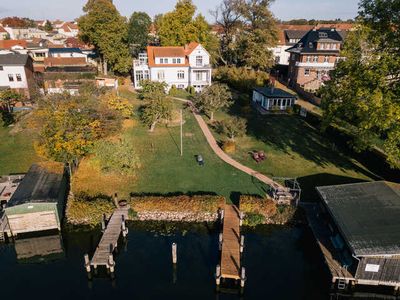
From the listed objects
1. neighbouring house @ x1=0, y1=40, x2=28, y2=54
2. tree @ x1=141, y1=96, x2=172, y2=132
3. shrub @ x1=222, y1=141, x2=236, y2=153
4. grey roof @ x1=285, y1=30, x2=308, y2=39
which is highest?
grey roof @ x1=285, y1=30, x2=308, y2=39

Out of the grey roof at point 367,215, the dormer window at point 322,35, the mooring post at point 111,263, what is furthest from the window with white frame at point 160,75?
the mooring post at point 111,263

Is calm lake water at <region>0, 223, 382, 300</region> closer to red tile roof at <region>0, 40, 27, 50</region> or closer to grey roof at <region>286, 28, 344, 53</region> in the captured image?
grey roof at <region>286, 28, 344, 53</region>

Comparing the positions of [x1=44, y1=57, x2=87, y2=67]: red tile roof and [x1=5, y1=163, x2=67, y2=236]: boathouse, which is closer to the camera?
[x1=5, y1=163, x2=67, y2=236]: boathouse

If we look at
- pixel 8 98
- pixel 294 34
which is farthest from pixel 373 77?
pixel 294 34

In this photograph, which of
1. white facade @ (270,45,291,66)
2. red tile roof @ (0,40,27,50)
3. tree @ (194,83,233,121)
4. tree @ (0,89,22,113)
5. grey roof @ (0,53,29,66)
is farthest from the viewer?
red tile roof @ (0,40,27,50)

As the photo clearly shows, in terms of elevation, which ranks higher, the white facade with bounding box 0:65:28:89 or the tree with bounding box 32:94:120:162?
the white facade with bounding box 0:65:28:89

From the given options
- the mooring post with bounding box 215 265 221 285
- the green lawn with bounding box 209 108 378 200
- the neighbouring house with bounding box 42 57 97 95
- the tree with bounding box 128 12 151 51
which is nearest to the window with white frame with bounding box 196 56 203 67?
the neighbouring house with bounding box 42 57 97 95

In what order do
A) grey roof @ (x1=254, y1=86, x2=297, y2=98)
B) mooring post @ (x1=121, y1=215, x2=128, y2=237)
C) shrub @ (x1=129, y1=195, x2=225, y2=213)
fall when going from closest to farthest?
mooring post @ (x1=121, y1=215, x2=128, y2=237) < shrub @ (x1=129, y1=195, x2=225, y2=213) < grey roof @ (x1=254, y1=86, x2=297, y2=98)
